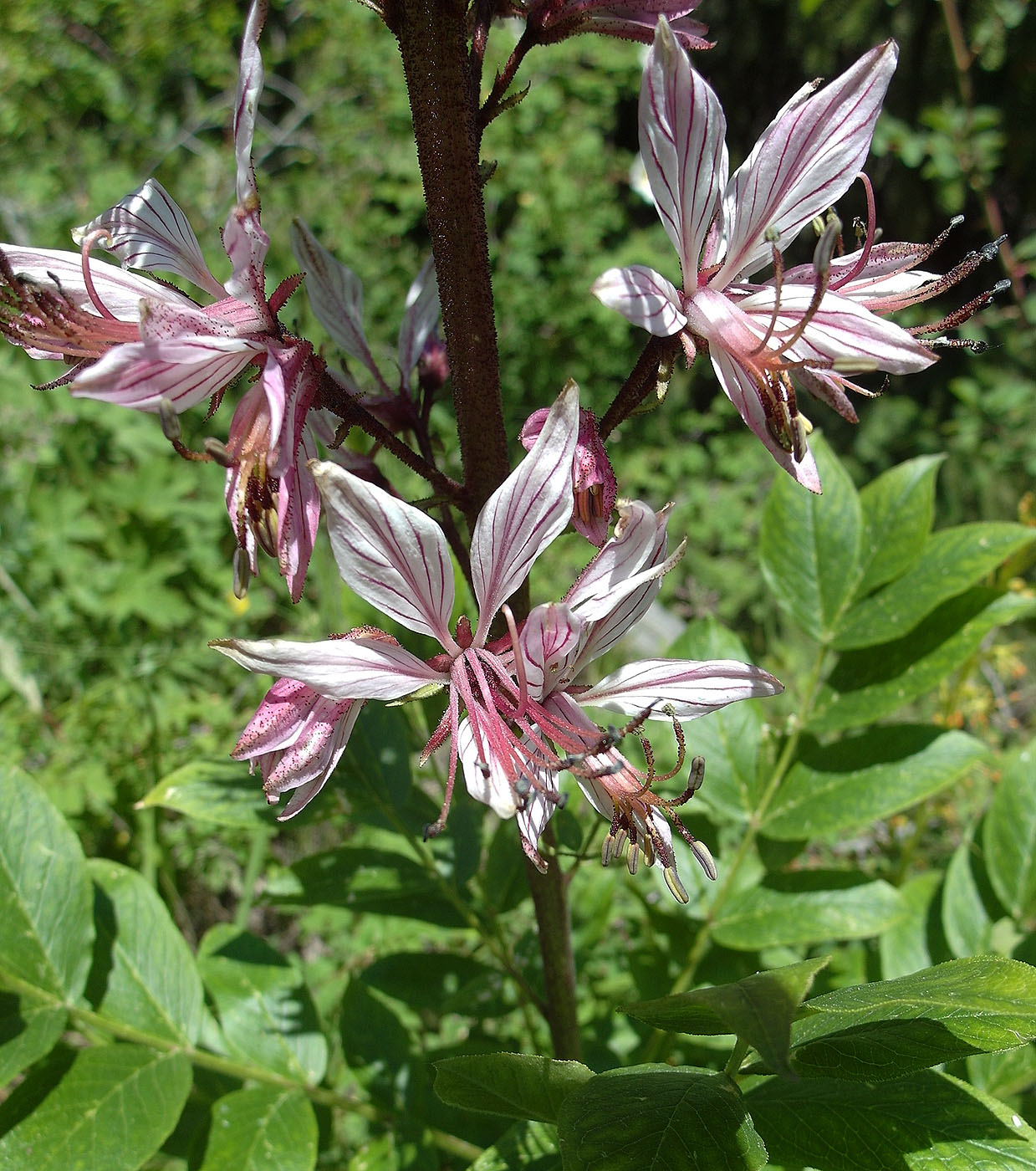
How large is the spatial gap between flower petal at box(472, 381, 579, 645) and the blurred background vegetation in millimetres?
539

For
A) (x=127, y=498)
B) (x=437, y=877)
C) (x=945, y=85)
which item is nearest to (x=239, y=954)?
(x=437, y=877)

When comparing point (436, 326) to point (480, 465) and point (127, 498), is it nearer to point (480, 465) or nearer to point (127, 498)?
point (480, 465)

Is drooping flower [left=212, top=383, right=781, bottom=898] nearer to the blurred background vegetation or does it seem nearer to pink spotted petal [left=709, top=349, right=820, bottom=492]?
pink spotted petal [left=709, top=349, right=820, bottom=492]

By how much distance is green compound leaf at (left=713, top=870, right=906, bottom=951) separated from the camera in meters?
1.46

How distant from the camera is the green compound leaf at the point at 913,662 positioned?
1466 mm

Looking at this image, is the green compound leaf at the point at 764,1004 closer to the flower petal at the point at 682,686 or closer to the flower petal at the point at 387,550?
the flower petal at the point at 682,686

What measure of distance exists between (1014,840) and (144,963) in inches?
53.7

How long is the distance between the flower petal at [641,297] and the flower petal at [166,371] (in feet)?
1.14

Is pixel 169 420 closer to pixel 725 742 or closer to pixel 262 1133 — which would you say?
pixel 262 1133

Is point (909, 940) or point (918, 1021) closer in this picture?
point (918, 1021)

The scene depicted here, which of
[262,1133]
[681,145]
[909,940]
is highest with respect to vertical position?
[681,145]

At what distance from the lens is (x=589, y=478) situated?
987 mm

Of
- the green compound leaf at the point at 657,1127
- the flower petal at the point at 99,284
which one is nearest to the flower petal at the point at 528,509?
the flower petal at the point at 99,284

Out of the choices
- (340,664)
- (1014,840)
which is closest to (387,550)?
(340,664)
